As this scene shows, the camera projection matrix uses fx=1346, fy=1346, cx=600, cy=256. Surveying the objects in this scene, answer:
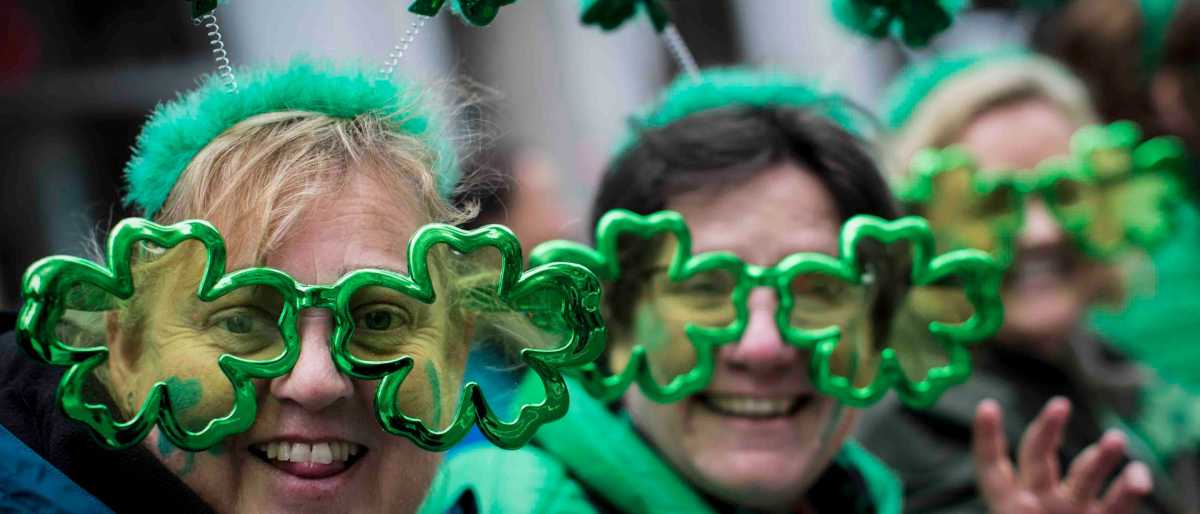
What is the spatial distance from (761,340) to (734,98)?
410mm

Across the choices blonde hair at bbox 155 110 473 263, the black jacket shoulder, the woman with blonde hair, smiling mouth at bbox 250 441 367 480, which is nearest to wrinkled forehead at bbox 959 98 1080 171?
the woman with blonde hair

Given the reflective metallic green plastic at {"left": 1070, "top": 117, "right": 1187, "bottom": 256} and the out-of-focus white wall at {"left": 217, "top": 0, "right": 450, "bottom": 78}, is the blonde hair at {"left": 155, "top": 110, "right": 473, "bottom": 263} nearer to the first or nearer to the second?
the reflective metallic green plastic at {"left": 1070, "top": 117, "right": 1187, "bottom": 256}

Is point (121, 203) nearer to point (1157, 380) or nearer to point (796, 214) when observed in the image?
point (796, 214)

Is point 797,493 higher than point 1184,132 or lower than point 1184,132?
lower

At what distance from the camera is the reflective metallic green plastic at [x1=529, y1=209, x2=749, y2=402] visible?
167cm

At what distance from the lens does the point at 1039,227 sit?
2.63 metres

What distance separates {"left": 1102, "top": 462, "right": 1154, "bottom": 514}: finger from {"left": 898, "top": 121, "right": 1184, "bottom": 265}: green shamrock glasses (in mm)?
421

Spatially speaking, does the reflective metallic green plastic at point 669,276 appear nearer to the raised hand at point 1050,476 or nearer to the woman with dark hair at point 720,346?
the woman with dark hair at point 720,346

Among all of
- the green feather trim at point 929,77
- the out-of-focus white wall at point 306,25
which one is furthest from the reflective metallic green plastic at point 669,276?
the out-of-focus white wall at point 306,25

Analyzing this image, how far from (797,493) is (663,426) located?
0.20 m

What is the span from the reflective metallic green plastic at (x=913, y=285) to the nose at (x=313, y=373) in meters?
0.64

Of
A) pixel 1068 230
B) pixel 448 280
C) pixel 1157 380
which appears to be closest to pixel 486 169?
pixel 448 280

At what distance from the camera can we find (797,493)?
1806mm

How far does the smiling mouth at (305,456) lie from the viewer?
1297 mm
